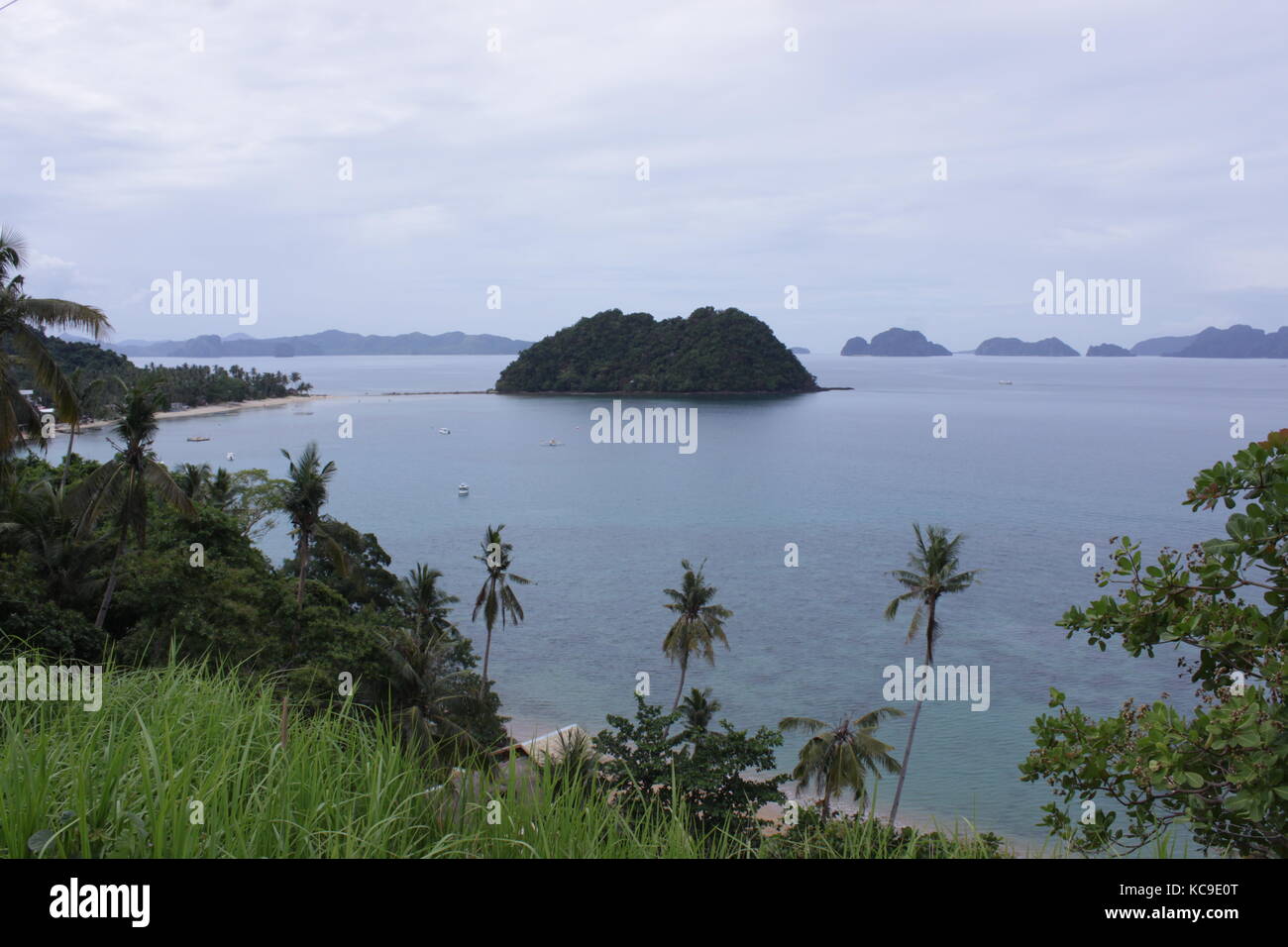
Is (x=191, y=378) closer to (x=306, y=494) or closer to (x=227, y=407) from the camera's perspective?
(x=227, y=407)

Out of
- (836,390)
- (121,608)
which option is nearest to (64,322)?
(121,608)

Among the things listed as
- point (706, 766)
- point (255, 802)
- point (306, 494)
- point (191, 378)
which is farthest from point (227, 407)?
point (255, 802)

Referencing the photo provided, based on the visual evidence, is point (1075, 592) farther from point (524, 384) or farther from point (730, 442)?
point (524, 384)

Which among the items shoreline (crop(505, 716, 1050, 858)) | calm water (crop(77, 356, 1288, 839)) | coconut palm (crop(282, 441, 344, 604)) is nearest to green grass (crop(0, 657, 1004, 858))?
calm water (crop(77, 356, 1288, 839))

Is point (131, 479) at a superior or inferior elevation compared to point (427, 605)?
superior

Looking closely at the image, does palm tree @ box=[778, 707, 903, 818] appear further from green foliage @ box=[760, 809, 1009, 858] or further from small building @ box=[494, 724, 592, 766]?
green foliage @ box=[760, 809, 1009, 858]

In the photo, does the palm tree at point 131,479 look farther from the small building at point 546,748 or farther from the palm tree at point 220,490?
the palm tree at point 220,490

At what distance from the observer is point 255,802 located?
279 centimetres

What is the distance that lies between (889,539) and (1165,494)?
2353 cm

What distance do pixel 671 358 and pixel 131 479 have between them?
410 ft

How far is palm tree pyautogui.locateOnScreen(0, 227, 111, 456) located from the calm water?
15.1 m

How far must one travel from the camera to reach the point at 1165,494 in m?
62.2

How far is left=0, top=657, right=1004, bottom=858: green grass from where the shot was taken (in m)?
2.52

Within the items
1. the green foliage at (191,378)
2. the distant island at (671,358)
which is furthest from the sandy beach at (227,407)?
the distant island at (671,358)
